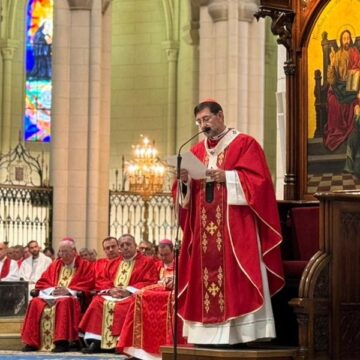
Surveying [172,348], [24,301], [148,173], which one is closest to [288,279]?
[172,348]

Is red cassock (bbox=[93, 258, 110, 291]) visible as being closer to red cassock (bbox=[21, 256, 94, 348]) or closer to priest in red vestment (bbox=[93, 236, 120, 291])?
A: priest in red vestment (bbox=[93, 236, 120, 291])

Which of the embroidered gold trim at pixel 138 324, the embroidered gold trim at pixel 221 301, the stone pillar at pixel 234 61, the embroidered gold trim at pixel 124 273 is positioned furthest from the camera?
the stone pillar at pixel 234 61

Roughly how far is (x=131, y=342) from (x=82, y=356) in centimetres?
131

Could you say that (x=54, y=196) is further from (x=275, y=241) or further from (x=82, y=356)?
(x=275, y=241)

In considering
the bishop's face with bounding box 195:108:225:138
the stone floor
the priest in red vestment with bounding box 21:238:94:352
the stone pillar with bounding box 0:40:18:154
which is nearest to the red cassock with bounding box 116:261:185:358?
the stone floor

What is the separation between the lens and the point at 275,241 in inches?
352

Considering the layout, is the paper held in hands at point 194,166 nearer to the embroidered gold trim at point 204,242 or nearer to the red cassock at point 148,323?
the embroidered gold trim at point 204,242

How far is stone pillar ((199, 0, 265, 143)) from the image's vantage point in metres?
23.1

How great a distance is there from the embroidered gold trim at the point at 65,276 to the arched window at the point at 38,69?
46.8ft

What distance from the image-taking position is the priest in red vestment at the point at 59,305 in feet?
52.4

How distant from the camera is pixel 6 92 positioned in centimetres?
3058

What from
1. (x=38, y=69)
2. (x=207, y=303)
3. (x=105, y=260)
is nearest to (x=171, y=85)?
(x=38, y=69)

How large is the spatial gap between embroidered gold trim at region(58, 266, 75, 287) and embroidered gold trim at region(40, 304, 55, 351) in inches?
16.9

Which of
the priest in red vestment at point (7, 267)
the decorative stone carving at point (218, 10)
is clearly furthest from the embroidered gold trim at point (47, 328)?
the decorative stone carving at point (218, 10)
